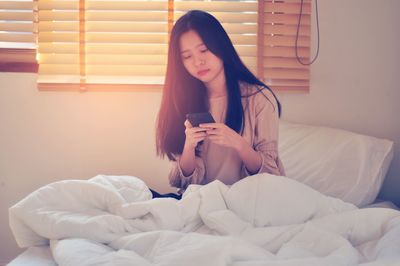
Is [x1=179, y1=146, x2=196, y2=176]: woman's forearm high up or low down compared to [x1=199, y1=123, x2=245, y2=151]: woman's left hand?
down

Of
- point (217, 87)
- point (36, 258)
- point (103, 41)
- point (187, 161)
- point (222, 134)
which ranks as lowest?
point (36, 258)

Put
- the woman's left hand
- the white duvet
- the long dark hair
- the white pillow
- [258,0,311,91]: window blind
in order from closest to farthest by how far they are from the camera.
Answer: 1. the white duvet
2. the woman's left hand
3. the long dark hair
4. the white pillow
5. [258,0,311,91]: window blind

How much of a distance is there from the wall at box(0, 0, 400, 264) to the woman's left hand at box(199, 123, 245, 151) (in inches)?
26.1

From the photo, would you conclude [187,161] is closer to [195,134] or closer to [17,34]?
[195,134]

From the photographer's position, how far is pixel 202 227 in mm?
1145

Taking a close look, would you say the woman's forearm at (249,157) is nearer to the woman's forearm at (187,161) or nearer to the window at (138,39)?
the woman's forearm at (187,161)

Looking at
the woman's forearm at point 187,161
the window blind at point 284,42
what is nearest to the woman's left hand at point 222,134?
the woman's forearm at point 187,161

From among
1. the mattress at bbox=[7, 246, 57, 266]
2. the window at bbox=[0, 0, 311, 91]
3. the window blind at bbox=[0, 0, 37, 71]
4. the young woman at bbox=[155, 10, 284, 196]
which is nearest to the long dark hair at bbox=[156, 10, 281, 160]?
the young woman at bbox=[155, 10, 284, 196]

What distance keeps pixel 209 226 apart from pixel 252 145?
47 cm

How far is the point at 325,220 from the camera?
1.11 meters

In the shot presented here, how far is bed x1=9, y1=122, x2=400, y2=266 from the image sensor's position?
0.91m

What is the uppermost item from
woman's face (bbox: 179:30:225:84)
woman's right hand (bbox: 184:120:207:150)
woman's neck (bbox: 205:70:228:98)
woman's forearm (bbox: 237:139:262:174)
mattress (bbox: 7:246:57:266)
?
woman's face (bbox: 179:30:225:84)

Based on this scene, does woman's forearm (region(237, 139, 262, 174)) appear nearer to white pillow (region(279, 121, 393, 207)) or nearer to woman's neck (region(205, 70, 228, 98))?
woman's neck (region(205, 70, 228, 98))

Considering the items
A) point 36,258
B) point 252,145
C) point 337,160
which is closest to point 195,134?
point 252,145
